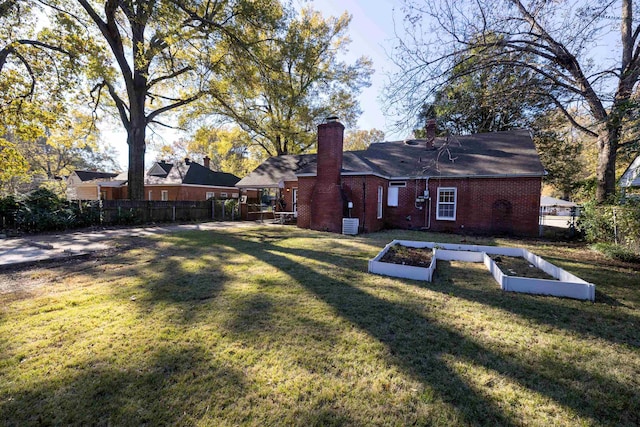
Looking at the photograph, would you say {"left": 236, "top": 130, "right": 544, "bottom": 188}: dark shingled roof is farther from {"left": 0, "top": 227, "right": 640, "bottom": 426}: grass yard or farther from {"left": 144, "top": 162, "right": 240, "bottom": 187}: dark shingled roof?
{"left": 144, "top": 162, "right": 240, "bottom": 187}: dark shingled roof

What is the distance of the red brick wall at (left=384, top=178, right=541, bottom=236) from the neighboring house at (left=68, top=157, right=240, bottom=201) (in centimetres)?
1480

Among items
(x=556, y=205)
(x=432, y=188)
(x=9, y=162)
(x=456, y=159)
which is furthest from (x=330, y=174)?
(x=556, y=205)

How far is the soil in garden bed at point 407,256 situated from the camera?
6469 millimetres

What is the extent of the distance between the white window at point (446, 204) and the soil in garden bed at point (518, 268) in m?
6.39

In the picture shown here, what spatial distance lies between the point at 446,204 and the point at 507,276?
9568 mm

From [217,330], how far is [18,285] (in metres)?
4.47

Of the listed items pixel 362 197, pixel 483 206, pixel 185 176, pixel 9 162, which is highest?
pixel 185 176

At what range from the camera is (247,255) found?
7.67 m

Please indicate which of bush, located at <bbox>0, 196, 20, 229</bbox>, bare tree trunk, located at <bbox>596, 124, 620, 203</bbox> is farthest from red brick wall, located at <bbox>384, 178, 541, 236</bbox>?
bush, located at <bbox>0, 196, 20, 229</bbox>

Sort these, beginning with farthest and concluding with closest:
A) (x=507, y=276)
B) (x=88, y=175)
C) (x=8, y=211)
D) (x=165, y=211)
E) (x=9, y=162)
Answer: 1. (x=88, y=175)
2. (x=165, y=211)
3. (x=9, y=162)
4. (x=8, y=211)
5. (x=507, y=276)

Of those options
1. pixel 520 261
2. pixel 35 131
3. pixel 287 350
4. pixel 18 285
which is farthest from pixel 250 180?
pixel 287 350

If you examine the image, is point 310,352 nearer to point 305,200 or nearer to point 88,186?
point 305,200

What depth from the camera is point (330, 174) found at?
42.2 ft

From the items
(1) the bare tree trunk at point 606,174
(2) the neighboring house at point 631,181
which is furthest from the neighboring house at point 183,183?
(2) the neighboring house at point 631,181
